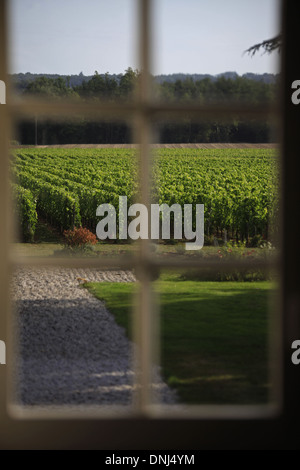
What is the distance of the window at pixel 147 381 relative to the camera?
35.3 inches

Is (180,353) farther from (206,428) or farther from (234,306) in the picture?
(206,428)

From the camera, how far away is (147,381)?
0.91 m

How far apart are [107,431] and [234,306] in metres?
5.25

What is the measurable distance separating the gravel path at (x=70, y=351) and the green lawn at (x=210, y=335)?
7.4 inches

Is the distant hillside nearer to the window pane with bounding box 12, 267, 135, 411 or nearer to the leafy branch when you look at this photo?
the leafy branch

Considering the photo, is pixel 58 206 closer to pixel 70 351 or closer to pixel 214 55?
pixel 70 351

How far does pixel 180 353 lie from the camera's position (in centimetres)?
461

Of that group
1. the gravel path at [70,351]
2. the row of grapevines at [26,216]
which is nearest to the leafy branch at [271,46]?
the gravel path at [70,351]

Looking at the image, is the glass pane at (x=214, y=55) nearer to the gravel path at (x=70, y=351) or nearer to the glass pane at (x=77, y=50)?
the glass pane at (x=77, y=50)

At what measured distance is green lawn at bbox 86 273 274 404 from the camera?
3824mm

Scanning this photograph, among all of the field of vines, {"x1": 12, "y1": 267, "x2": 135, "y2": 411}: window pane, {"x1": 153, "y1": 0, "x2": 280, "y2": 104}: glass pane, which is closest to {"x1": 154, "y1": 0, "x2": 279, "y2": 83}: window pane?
{"x1": 153, "y1": 0, "x2": 280, "y2": 104}: glass pane

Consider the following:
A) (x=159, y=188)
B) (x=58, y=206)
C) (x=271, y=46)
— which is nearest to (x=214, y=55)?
(x=271, y=46)

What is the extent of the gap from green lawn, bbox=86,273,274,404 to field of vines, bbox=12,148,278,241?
1.43 m

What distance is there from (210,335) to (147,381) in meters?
4.21
